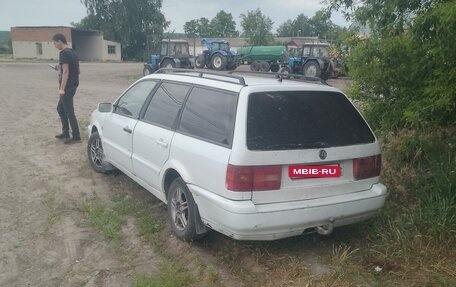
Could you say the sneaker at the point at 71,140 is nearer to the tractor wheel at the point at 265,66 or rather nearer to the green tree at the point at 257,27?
the tractor wheel at the point at 265,66

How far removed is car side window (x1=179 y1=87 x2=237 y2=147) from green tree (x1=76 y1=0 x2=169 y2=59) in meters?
57.3

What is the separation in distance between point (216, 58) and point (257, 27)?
107 ft

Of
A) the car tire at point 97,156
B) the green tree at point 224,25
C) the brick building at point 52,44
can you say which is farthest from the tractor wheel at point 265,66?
the green tree at point 224,25

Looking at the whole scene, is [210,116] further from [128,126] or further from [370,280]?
[370,280]

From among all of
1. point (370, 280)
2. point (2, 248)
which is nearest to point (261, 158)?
point (370, 280)

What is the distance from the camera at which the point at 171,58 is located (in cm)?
2548

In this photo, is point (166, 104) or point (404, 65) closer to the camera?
point (166, 104)

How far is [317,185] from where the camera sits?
3.49 m

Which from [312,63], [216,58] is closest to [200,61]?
[216,58]

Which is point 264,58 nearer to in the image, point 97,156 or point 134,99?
point 97,156

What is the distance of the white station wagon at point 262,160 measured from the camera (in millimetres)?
3297

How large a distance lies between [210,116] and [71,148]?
4435 millimetres

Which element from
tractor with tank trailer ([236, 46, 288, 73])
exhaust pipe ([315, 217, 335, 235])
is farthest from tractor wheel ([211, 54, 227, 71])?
exhaust pipe ([315, 217, 335, 235])

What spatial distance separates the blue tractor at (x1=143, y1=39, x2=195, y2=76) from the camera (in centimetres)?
2534
